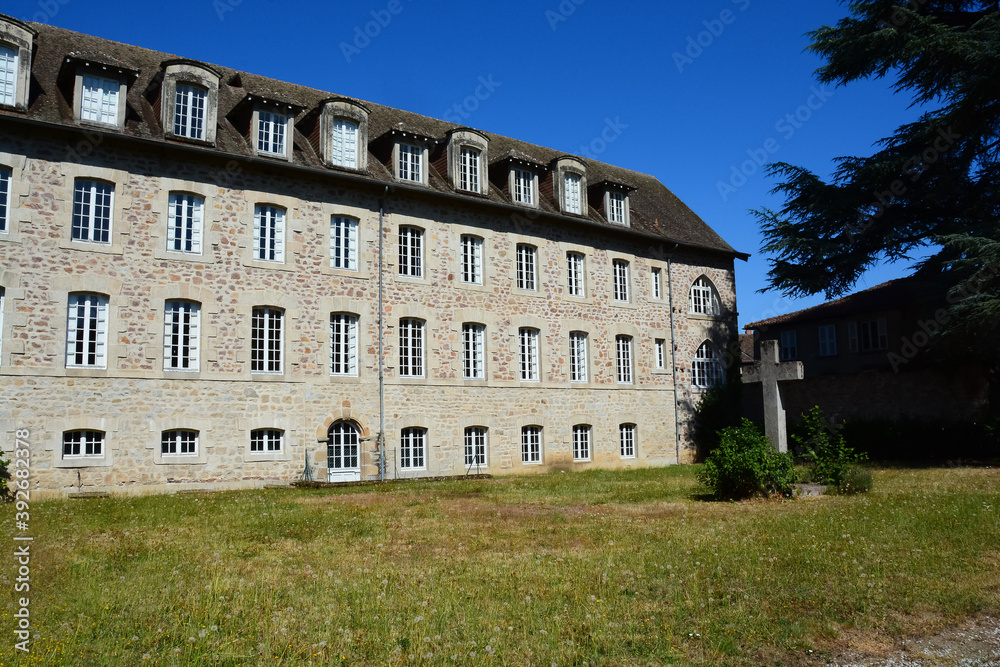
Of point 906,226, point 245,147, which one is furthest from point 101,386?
point 906,226

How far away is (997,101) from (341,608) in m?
20.8

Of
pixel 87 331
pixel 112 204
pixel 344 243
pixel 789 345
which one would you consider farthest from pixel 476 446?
pixel 789 345

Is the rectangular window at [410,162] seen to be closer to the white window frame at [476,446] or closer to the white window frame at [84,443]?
the white window frame at [476,446]

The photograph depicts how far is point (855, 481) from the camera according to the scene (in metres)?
12.5

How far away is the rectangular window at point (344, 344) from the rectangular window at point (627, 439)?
8635 mm

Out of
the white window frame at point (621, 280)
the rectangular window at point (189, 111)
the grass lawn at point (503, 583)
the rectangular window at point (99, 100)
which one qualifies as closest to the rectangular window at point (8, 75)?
the rectangular window at point (99, 100)

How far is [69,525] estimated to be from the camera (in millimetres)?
9742

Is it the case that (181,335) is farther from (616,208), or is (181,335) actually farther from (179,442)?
(616,208)

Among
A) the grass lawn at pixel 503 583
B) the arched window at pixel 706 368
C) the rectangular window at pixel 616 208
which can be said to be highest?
the rectangular window at pixel 616 208

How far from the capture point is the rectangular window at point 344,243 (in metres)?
17.7

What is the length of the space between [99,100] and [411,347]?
27.8 feet

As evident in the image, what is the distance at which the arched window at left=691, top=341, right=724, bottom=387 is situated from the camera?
24.5 meters

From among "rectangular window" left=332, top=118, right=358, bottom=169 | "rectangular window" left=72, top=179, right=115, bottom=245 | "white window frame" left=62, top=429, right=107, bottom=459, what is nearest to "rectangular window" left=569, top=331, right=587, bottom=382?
"rectangular window" left=332, top=118, right=358, bottom=169

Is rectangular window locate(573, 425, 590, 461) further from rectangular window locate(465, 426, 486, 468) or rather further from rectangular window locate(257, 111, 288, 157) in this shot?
rectangular window locate(257, 111, 288, 157)
